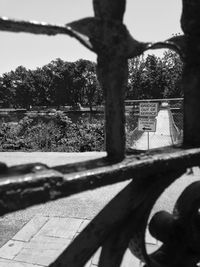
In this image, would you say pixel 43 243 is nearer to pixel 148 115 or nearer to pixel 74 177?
pixel 74 177

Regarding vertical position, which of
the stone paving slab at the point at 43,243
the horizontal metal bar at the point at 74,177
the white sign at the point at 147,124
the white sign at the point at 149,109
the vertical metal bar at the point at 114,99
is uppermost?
the vertical metal bar at the point at 114,99

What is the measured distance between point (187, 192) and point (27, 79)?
67573mm

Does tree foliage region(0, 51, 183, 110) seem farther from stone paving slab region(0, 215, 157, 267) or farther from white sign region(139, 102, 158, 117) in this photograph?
stone paving slab region(0, 215, 157, 267)

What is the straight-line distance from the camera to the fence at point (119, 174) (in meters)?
Answer: 0.90

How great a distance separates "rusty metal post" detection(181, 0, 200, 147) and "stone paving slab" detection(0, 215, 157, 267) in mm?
2874

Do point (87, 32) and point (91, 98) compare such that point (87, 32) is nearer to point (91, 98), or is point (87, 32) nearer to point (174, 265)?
point (174, 265)

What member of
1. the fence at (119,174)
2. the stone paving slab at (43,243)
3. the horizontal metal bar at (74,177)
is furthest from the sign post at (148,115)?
the horizontal metal bar at (74,177)

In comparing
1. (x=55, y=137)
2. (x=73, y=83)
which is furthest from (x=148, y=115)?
(x=73, y=83)

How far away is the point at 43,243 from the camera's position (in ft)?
14.9

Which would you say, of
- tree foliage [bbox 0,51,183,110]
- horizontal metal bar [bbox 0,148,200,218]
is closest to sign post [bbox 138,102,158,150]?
horizontal metal bar [bbox 0,148,200,218]

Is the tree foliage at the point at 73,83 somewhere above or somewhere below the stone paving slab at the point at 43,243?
above

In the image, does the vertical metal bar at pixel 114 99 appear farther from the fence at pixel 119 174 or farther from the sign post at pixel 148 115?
the sign post at pixel 148 115

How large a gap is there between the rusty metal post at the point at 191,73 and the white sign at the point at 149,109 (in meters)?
11.2

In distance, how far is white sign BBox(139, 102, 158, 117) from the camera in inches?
490
